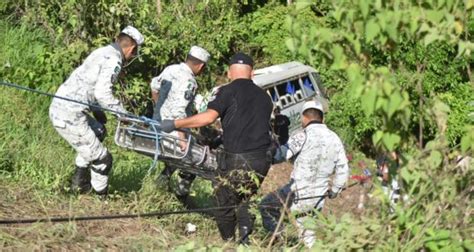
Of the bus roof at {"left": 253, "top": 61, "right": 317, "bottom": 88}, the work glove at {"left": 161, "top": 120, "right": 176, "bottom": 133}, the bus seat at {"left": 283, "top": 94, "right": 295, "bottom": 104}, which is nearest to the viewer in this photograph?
the work glove at {"left": 161, "top": 120, "right": 176, "bottom": 133}

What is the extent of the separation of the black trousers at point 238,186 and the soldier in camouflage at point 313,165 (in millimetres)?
274

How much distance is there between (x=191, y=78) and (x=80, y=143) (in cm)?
117

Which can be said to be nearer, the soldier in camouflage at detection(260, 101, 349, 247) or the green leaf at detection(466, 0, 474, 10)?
the green leaf at detection(466, 0, 474, 10)

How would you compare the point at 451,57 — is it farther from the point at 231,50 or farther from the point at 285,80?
the point at 231,50

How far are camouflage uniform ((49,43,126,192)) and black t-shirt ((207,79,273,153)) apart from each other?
92cm

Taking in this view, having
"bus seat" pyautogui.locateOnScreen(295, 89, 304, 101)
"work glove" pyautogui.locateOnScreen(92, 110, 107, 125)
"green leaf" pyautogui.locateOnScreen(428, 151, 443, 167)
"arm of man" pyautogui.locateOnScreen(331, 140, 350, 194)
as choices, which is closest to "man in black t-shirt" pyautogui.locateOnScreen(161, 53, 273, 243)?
"arm of man" pyautogui.locateOnScreen(331, 140, 350, 194)

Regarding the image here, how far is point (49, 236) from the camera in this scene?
635 centimetres

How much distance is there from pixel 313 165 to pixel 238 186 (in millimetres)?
783

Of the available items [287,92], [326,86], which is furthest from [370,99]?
[326,86]

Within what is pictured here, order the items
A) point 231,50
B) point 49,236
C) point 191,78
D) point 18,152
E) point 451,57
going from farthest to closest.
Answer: point 231,50 → point 451,57 → point 18,152 → point 191,78 → point 49,236

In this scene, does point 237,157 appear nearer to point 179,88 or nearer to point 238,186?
point 238,186

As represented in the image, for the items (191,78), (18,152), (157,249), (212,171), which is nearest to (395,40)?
(157,249)

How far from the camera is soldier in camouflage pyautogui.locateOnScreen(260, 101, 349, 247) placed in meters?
7.70

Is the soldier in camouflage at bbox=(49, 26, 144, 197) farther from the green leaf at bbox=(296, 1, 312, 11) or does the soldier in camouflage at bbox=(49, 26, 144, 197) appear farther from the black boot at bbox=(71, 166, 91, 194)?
the green leaf at bbox=(296, 1, 312, 11)
